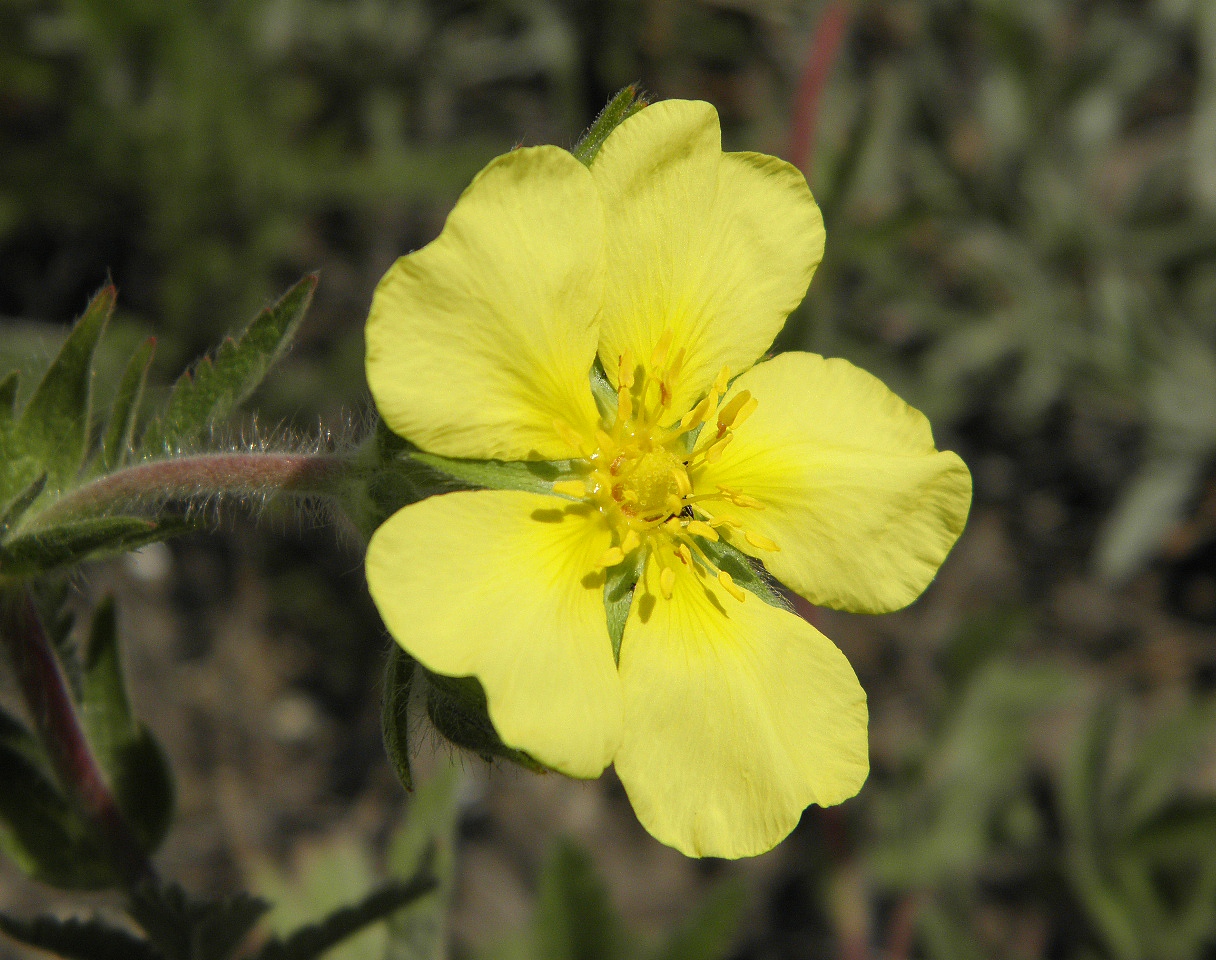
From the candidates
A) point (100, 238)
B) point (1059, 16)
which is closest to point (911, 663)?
point (1059, 16)

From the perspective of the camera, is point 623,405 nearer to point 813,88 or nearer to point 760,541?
point 760,541

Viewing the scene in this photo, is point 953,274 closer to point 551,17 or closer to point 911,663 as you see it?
point 911,663

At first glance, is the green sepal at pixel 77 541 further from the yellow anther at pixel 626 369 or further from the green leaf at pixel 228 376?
the yellow anther at pixel 626 369

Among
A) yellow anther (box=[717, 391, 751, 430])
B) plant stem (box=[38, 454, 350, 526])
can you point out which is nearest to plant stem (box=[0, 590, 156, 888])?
plant stem (box=[38, 454, 350, 526])

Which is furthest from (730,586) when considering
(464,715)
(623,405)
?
(464,715)

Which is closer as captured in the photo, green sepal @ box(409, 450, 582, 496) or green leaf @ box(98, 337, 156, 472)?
green sepal @ box(409, 450, 582, 496)

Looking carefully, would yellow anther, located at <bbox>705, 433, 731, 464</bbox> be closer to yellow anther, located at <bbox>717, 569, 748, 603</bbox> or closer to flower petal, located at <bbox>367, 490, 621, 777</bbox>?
yellow anther, located at <bbox>717, 569, 748, 603</bbox>
